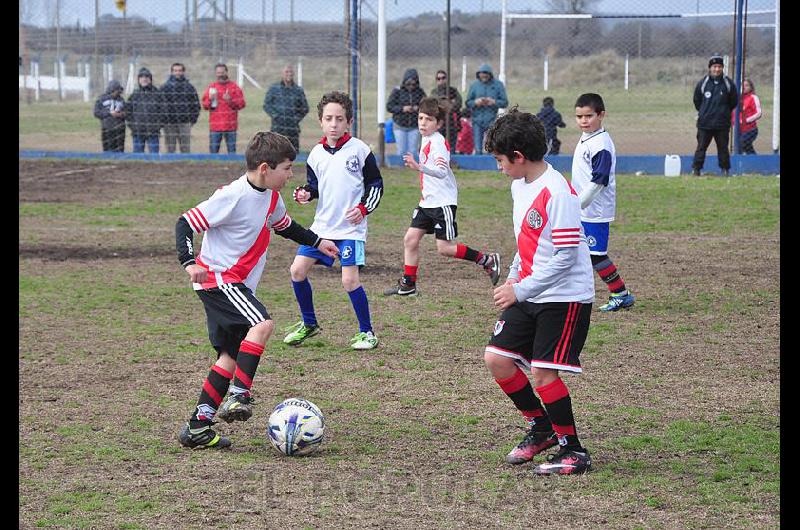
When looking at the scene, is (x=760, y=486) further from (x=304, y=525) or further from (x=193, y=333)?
(x=193, y=333)

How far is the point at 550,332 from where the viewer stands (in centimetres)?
525

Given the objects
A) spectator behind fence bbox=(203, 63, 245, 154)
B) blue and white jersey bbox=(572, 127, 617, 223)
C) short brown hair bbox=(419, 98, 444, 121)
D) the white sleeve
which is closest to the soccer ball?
the white sleeve

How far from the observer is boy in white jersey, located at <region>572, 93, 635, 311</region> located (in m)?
8.73

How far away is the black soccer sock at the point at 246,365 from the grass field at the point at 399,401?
0.29 metres

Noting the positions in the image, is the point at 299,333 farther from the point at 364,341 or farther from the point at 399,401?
the point at 399,401

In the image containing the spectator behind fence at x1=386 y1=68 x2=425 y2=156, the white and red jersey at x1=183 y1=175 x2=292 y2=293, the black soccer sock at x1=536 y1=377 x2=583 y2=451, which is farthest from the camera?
the spectator behind fence at x1=386 y1=68 x2=425 y2=156

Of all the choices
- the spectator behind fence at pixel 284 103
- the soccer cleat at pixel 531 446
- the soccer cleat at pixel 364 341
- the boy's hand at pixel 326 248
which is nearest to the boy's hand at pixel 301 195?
the soccer cleat at pixel 364 341

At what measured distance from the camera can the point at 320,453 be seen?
5.65 metres

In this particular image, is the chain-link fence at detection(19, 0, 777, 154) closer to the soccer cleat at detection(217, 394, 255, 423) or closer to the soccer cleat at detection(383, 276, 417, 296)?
the soccer cleat at detection(383, 276, 417, 296)

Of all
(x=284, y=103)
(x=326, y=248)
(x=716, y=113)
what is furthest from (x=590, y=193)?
(x=284, y=103)

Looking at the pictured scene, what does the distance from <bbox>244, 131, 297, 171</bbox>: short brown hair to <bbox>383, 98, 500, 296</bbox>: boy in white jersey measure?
369 cm

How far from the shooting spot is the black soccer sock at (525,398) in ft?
18.0

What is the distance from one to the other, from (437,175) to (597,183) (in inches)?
59.8
